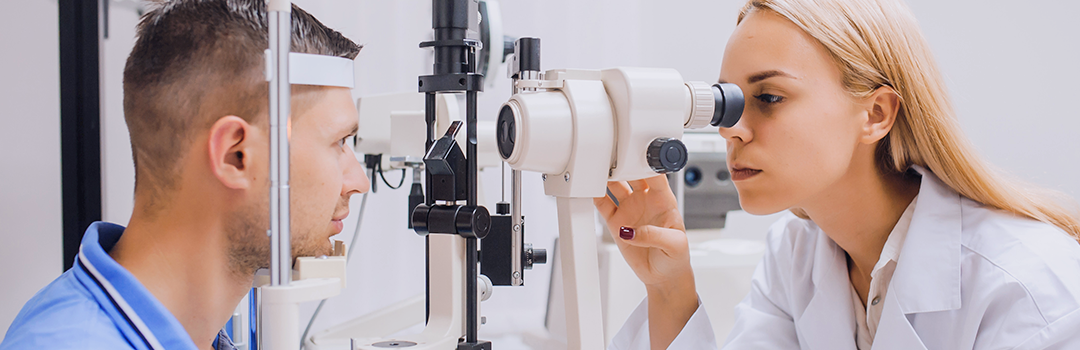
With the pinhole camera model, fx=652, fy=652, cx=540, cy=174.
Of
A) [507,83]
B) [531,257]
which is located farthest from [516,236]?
[507,83]

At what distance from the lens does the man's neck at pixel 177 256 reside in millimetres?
698

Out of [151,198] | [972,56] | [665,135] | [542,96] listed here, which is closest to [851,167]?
[665,135]

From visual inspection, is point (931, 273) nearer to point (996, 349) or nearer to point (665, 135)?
point (996, 349)

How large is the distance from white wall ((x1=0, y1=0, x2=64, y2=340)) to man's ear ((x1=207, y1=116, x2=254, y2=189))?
0.52 metres

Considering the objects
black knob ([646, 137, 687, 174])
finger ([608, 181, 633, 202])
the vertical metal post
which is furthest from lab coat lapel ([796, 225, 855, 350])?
the vertical metal post

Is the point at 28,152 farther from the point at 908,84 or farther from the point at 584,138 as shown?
the point at 908,84

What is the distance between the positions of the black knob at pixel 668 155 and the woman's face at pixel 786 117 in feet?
1.09

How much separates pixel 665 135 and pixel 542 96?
147 millimetres

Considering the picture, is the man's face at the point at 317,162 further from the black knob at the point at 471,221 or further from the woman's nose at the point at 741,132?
the woman's nose at the point at 741,132

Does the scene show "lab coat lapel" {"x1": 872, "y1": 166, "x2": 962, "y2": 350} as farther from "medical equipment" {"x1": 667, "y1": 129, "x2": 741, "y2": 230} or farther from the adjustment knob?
"medical equipment" {"x1": 667, "y1": 129, "x2": 741, "y2": 230}

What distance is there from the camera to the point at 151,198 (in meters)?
0.71

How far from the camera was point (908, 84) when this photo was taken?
0.98 meters

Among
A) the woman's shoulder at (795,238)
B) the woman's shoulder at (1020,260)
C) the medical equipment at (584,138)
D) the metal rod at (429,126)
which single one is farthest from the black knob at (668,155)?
the woman's shoulder at (795,238)

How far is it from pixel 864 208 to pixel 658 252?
37 cm
